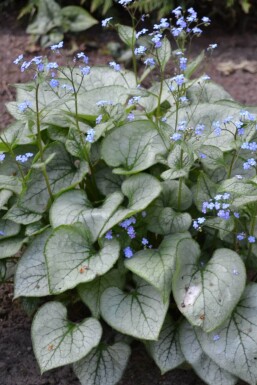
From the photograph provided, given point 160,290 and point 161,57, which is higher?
point 161,57

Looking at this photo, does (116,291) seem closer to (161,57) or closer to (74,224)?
(74,224)

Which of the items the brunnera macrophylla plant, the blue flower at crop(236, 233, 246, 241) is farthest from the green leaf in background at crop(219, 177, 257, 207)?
the blue flower at crop(236, 233, 246, 241)

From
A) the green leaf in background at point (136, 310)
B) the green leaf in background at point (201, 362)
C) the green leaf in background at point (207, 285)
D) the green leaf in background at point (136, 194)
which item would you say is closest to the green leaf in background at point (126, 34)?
the green leaf in background at point (136, 194)

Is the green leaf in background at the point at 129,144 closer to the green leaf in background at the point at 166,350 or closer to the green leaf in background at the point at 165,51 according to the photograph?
the green leaf in background at the point at 165,51

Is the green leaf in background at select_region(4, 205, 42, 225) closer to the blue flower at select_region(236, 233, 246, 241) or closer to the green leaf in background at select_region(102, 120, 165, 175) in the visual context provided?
the green leaf in background at select_region(102, 120, 165, 175)

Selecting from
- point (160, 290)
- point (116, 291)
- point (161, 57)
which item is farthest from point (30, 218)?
point (161, 57)
